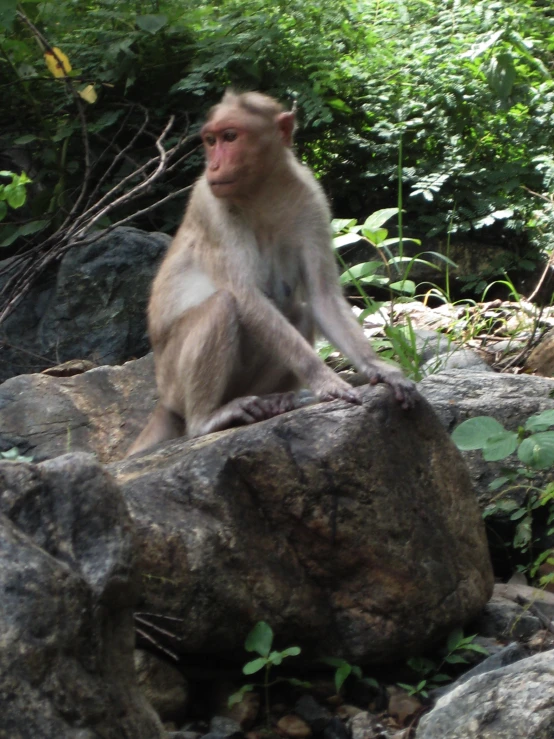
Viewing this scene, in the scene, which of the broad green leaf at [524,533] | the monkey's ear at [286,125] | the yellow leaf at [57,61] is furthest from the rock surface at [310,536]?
the yellow leaf at [57,61]

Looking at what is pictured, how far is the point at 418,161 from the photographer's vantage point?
8828 mm

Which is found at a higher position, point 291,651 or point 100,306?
point 291,651

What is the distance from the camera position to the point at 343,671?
338cm

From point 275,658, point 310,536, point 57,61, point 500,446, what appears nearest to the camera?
point 275,658

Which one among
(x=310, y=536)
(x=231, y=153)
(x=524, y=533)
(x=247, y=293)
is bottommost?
(x=524, y=533)

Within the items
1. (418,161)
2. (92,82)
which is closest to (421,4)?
(418,161)

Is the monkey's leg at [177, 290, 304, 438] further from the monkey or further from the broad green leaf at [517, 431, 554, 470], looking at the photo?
the broad green leaf at [517, 431, 554, 470]

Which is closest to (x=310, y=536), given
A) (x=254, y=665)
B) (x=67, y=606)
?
(x=254, y=665)

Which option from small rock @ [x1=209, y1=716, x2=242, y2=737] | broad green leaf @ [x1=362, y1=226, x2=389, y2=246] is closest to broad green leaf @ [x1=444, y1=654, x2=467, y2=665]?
small rock @ [x1=209, y1=716, x2=242, y2=737]

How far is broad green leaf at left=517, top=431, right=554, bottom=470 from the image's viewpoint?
3551 millimetres

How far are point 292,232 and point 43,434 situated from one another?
1.97 meters

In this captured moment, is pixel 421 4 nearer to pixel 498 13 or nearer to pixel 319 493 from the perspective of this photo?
pixel 498 13

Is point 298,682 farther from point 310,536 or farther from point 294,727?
point 310,536

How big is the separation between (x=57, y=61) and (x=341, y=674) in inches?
232
